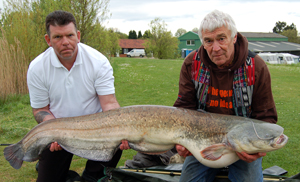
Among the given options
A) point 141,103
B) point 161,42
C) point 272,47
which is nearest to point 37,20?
point 141,103

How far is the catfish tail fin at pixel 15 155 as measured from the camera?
303 centimetres

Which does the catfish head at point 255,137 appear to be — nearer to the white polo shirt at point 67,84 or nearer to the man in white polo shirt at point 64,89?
the man in white polo shirt at point 64,89

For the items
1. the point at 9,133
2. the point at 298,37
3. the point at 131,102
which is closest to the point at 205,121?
the point at 9,133

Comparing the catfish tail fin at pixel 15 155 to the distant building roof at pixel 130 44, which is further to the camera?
the distant building roof at pixel 130 44

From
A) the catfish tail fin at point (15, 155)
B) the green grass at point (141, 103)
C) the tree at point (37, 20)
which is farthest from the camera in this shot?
the tree at point (37, 20)

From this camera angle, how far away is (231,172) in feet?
9.59

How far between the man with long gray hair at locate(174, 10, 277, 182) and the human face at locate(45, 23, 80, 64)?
1488 mm

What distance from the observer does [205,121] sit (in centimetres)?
266

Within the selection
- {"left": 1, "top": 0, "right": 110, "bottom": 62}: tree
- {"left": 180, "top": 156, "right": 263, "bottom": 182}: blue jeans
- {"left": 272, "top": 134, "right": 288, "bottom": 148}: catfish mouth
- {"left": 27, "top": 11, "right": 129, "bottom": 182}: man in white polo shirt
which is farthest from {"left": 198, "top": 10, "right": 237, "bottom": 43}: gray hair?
{"left": 1, "top": 0, "right": 110, "bottom": 62}: tree

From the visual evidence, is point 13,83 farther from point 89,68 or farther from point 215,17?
point 215,17

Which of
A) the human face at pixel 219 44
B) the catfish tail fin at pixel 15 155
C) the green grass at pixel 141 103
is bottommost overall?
the green grass at pixel 141 103

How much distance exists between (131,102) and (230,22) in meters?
6.43

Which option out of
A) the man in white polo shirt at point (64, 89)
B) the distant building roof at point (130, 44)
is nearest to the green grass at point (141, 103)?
the man in white polo shirt at point (64, 89)

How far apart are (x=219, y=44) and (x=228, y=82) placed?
0.47m
